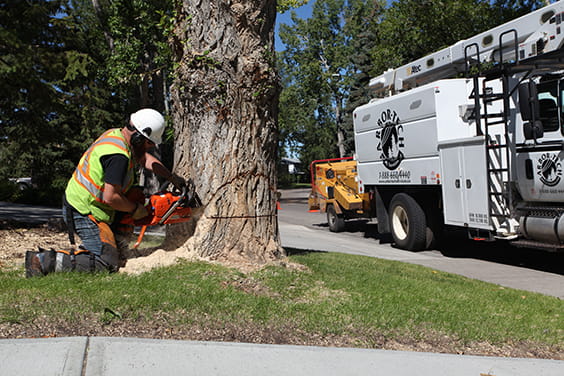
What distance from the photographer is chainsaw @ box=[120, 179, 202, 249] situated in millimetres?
5211

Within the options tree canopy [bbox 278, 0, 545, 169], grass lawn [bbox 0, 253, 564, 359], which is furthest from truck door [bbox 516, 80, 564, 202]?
tree canopy [bbox 278, 0, 545, 169]

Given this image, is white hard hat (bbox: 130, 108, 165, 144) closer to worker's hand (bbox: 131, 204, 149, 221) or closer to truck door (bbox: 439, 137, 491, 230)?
worker's hand (bbox: 131, 204, 149, 221)

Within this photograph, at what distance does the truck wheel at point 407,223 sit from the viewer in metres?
10.7

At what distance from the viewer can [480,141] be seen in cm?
878

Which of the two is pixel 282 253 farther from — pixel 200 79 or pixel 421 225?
pixel 421 225

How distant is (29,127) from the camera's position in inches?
400

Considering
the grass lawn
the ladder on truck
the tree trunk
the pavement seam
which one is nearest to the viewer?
the pavement seam

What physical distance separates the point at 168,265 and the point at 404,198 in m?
6.90

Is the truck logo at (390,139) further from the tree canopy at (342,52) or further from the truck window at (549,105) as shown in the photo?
the tree canopy at (342,52)

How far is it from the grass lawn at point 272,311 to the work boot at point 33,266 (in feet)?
0.28

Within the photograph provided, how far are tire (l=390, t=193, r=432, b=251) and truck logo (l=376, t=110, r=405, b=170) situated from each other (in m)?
0.74

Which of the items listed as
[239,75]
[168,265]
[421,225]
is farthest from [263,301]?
[421,225]

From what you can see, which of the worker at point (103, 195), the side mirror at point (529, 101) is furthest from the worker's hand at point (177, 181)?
the side mirror at point (529, 101)

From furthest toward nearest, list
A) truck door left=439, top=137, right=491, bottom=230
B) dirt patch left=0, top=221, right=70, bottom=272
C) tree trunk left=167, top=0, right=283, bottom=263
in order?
truck door left=439, top=137, right=491, bottom=230
dirt patch left=0, top=221, right=70, bottom=272
tree trunk left=167, top=0, right=283, bottom=263
